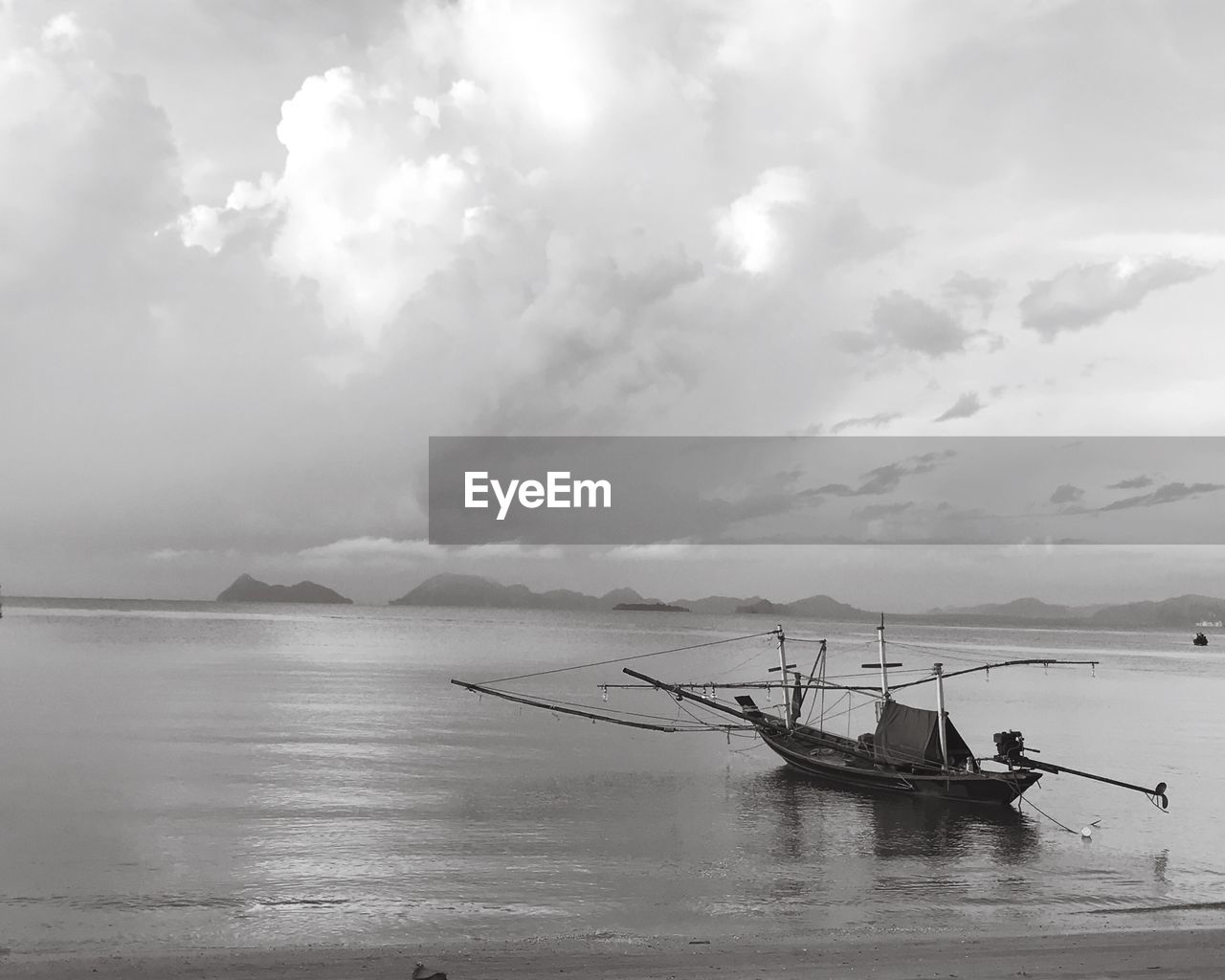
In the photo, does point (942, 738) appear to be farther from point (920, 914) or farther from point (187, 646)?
point (187, 646)

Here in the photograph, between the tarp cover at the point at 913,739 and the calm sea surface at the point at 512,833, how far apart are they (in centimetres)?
178

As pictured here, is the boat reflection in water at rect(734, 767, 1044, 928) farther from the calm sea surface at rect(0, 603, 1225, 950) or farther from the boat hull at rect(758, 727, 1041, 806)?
the boat hull at rect(758, 727, 1041, 806)

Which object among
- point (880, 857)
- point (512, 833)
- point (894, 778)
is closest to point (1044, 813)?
point (894, 778)

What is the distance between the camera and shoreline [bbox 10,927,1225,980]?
611 inches

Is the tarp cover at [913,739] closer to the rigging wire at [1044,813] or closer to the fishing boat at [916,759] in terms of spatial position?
the fishing boat at [916,759]

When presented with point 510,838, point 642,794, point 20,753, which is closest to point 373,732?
point 20,753

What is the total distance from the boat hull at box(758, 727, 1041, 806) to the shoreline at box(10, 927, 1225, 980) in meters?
→ 13.7

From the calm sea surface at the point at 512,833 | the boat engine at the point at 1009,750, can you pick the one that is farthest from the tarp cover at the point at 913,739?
the calm sea surface at the point at 512,833

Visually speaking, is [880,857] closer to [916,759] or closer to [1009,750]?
[1009,750]

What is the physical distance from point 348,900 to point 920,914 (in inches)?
448

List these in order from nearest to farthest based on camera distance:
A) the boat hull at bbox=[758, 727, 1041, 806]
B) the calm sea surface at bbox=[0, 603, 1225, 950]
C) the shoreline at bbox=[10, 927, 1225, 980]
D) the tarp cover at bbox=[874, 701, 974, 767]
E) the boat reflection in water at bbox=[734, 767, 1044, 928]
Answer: the shoreline at bbox=[10, 927, 1225, 980] → the calm sea surface at bbox=[0, 603, 1225, 950] → the boat reflection in water at bbox=[734, 767, 1044, 928] → the boat hull at bbox=[758, 727, 1041, 806] → the tarp cover at bbox=[874, 701, 974, 767]

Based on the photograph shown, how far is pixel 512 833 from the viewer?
89.6 feet

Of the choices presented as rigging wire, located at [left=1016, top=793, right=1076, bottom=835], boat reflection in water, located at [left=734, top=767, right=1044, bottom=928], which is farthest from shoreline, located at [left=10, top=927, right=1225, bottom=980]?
rigging wire, located at [left=1016, top=793, right=1076, bottom=835]

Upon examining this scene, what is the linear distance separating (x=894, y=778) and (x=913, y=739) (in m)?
1.76
